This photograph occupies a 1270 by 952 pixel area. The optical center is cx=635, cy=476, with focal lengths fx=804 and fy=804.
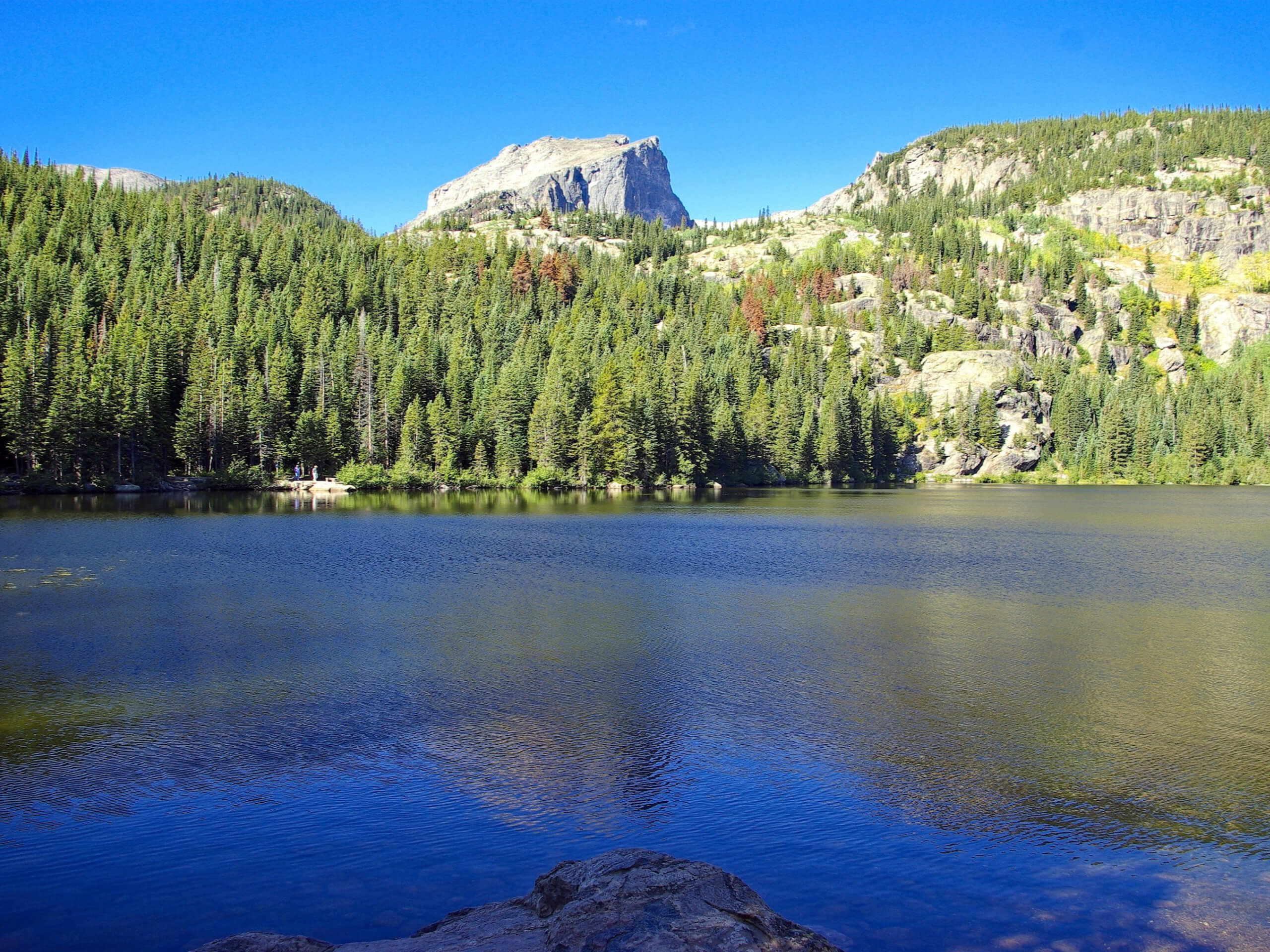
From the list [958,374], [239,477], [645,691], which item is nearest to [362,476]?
[239,477]

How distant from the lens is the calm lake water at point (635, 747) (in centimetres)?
889

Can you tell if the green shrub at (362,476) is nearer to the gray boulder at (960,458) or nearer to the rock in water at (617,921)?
the rock in water at (617,921)

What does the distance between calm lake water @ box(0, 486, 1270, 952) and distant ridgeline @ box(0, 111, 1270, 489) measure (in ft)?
214

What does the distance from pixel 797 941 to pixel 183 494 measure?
8803cm

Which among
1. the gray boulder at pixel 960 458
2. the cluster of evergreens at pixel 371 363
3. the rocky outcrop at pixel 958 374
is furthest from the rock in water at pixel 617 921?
the rocky outcrop at pixel 958 374

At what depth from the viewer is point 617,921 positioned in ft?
20.8

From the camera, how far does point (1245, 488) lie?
12338cm

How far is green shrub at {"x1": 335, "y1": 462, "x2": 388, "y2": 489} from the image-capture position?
9556cm

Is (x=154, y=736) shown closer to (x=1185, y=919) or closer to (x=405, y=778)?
(x=405, y=778)

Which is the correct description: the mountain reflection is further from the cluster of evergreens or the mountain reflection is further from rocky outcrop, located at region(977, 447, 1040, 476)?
rocky outcrop, located at region(977, 447, 1040, 476)

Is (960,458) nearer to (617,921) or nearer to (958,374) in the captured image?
(958,374)

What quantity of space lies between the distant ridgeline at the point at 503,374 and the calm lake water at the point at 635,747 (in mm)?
65249

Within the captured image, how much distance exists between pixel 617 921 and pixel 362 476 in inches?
3748

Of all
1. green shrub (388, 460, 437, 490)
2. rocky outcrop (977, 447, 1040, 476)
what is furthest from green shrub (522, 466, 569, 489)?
rocky outcrop (977, 447, 1040, 476)
